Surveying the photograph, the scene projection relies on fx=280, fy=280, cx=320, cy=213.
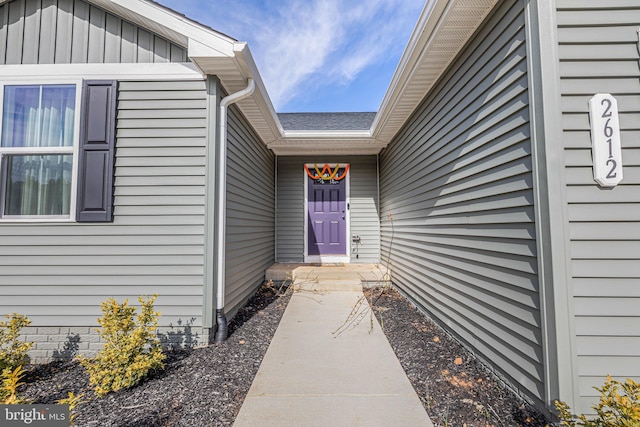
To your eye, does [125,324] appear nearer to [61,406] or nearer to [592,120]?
[61,406]

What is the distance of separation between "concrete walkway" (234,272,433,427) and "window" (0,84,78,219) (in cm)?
247

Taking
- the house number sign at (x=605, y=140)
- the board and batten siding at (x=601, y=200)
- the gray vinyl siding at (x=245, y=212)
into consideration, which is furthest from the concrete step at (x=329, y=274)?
the house number sign at (x=605, y=140)

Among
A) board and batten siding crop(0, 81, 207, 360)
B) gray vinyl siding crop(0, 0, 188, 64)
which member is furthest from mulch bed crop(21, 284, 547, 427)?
gray vinyl siding crop(0, 0, 188, 64)

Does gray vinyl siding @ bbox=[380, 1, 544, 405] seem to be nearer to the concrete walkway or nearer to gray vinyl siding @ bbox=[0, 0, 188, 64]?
the concrete walkway

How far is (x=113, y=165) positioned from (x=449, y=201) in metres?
3.30

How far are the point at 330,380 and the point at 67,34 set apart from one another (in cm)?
403

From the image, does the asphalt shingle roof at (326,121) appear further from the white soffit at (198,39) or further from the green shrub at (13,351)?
the green shrub at (13,351)

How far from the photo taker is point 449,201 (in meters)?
2.78

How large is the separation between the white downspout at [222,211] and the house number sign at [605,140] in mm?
2705

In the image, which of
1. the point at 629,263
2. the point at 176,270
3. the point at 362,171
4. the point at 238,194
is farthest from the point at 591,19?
the point at 362,171

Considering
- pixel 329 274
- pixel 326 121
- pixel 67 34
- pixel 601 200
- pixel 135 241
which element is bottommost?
pixel 329 274

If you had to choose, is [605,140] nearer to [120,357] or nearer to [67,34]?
[120,357]

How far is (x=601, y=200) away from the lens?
158 cm

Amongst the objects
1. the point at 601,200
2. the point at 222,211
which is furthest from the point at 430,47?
the point at 222,211
